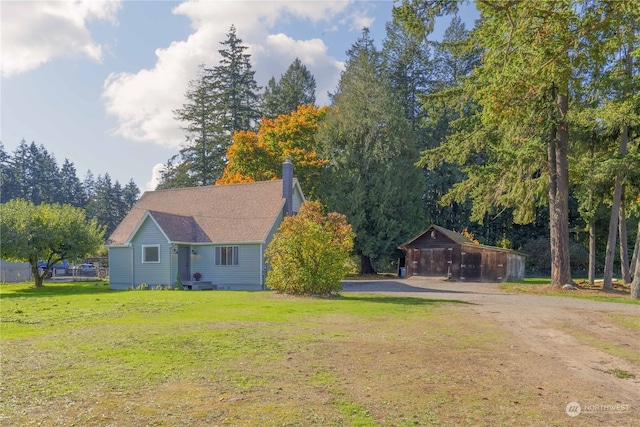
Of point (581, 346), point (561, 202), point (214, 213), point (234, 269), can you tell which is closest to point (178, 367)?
point (581, 346)

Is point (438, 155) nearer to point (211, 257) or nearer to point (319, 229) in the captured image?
point (319, 229)

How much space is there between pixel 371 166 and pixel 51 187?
72.0 meters

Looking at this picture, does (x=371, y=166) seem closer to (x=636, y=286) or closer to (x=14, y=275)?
(x=636, y=286)

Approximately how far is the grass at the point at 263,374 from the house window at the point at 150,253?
568 inches

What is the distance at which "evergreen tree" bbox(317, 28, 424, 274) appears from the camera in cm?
3891

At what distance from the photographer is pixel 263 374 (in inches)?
255

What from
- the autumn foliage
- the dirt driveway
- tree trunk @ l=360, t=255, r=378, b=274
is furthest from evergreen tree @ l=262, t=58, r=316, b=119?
the dirt driveway

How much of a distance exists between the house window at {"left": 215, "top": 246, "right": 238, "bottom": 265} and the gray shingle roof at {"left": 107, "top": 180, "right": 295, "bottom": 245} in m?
0.51

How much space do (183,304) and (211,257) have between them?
11.3m

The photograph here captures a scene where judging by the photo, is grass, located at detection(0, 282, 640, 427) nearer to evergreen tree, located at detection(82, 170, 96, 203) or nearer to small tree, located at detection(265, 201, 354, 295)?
small tree, located at detection(265, 201, 354, 295)

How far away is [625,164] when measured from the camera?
2000cm

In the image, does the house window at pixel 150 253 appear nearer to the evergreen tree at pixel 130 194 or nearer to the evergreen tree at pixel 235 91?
the evergreen tree at pixel 235 91

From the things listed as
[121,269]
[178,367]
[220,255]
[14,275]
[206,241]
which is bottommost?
[14,275]

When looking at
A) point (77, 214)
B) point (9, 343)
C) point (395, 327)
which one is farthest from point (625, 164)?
point (77, 214)
